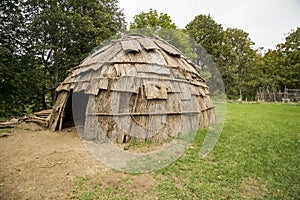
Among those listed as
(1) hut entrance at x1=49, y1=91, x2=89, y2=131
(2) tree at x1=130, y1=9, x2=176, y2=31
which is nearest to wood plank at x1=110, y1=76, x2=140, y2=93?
(1) hut entrance at x1=49, y1=91, x2=89, y2=131

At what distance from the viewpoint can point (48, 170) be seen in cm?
381

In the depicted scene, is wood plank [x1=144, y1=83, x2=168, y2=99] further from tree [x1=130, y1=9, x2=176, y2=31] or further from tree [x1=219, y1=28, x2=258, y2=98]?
tree [x1=219, y1=28, x2=258, y2=98]

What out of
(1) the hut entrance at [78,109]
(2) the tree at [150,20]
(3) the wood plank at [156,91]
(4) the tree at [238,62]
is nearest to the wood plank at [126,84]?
(3) the wood plank at [156,91]

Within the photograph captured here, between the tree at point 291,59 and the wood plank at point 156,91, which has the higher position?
the tree at point 291,59

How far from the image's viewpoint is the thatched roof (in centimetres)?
590

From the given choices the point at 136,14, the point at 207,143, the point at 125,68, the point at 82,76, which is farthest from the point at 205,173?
the point at 136,14

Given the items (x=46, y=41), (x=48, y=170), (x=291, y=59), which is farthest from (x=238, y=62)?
(x=48, y=170)

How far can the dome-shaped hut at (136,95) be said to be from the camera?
563cm

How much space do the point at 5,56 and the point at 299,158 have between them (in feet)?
41.1

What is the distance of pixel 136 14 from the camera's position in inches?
810

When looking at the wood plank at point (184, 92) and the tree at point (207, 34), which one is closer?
the wood plank at point (184, 92)

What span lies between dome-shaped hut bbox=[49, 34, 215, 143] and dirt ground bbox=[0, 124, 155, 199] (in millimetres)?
1087

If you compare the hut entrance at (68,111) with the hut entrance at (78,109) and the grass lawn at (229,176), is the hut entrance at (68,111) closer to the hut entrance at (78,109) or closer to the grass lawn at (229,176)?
the hut entrance at (78,109)

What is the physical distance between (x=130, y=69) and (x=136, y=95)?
0.89 metres
